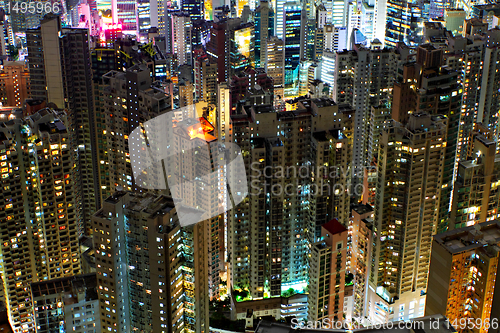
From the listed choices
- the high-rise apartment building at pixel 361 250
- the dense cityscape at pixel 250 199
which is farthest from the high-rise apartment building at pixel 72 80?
the high-rise apartment building at pixel 361 250

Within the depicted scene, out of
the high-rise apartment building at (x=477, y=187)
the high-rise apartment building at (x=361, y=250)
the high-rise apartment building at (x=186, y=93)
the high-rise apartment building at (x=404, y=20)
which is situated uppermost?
the high-rise apartment building at (x=404, y=20)

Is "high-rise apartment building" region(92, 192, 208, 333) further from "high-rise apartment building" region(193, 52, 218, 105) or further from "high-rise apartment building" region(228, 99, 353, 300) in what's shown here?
"high-rise apartment building" region(193, 52, 218, 105)

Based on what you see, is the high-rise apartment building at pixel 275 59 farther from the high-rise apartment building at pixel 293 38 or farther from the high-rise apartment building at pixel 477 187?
the high-rise apartment building at pixel 477 187

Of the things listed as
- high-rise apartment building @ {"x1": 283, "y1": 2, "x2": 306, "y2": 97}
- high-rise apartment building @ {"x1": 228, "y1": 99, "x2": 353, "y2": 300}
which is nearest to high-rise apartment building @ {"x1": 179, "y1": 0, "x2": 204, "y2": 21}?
high-rise apartment building @ {"x1": 283, "y1": 2, "x2": 306, "y2": 97}

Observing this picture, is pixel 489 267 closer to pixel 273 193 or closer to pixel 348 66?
pixel 273 193

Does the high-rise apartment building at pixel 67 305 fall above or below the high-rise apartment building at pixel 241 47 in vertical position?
below

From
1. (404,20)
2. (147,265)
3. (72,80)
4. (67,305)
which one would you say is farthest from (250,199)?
(404,20)

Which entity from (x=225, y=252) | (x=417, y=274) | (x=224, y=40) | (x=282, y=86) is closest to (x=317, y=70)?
(x=282, y=86)
